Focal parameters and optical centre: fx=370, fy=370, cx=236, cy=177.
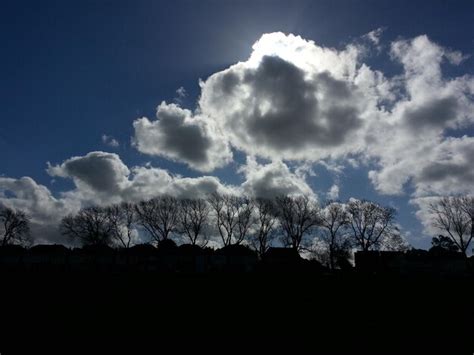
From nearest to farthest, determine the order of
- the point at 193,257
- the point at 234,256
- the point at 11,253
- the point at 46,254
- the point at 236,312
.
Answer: the point at 236,312 < the point at 193,257 < the point at 234,256 < the point at 11,253 < the point at 46,254

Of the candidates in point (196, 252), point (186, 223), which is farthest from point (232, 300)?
point (186, 223)

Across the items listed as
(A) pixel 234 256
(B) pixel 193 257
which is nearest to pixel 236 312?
(B) pixel 193 257

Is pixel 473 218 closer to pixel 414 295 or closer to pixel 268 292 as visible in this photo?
pixel 414 295

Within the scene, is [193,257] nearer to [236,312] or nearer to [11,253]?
[236,312]

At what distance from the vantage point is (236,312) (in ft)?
72.6

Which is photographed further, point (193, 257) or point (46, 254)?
point (46, 254)

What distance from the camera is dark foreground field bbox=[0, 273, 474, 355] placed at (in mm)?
18469

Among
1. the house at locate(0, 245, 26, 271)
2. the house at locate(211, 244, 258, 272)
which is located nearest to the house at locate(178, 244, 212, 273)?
the house at locate(211, 244, 258, 272)

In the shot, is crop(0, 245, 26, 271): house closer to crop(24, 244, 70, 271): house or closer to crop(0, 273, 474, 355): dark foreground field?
crop(24, 244, 70, 271): house

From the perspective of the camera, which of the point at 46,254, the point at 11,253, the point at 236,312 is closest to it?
the point at 236,312

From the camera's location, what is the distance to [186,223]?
75.2m

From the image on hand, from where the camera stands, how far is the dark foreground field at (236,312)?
60.6 feet

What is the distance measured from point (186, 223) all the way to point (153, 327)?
184 feet

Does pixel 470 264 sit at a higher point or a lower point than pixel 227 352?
higher
